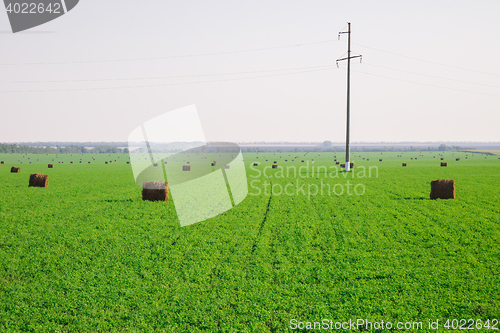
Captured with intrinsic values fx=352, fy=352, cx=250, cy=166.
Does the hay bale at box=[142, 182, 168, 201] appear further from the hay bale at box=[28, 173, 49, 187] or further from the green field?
the hay bale at box=[28, 173, 49, 187]

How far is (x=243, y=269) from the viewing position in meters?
9.92

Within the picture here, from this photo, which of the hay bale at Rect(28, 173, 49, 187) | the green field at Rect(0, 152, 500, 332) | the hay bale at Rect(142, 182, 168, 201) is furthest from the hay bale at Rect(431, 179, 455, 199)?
the hay bale at Rect(28, 173, 49, 187)

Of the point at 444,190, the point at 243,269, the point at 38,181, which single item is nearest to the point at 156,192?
the point at 243,269

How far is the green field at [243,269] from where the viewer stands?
744 cm

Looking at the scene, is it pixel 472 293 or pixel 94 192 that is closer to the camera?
pixel 472 293

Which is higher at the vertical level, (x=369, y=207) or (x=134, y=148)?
(x=134, y=148)

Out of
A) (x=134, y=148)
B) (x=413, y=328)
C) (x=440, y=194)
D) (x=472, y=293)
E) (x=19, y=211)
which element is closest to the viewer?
(x=413, y=328)

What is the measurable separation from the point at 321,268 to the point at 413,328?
3262 millimetres

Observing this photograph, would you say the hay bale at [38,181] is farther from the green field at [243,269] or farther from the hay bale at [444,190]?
the hay bale at [444,190]

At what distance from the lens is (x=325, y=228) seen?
14.5 metres

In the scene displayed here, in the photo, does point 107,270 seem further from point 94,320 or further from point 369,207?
point 369,207

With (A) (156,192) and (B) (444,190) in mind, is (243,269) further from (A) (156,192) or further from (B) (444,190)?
(B) (444,190)

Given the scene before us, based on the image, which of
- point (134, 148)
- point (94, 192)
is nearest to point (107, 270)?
point (134, 148)

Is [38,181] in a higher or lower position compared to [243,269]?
higher
